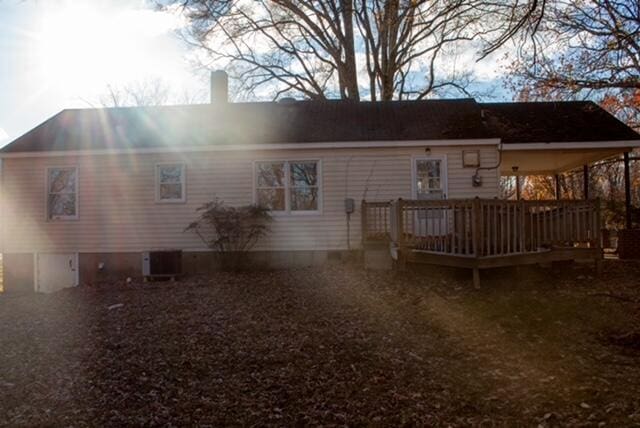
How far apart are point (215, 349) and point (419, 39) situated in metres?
19.2

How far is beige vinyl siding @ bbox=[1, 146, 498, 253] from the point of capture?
12.0 m

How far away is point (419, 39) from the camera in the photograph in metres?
21.7

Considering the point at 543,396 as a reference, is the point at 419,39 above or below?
above

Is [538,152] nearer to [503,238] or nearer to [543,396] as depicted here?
[503,238]

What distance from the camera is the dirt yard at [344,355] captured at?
396 cm

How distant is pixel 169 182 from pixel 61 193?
291 cm

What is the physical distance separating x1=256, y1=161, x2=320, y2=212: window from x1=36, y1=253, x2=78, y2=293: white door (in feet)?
16.7

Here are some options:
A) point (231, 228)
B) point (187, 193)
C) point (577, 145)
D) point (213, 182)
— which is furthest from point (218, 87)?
point (577, 145)

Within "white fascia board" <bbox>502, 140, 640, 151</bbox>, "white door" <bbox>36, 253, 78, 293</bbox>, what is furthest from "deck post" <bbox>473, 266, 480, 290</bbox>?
"white door" <bbox>36, 253, 78, 293</bbox>

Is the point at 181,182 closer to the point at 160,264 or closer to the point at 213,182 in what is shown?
the point at 213,182

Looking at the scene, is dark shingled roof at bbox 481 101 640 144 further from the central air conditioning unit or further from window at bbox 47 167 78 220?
window at bbox 47 167 78 220

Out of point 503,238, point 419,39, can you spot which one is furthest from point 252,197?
point 419,39

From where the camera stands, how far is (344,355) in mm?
5258

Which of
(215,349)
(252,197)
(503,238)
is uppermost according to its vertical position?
(252,197)
